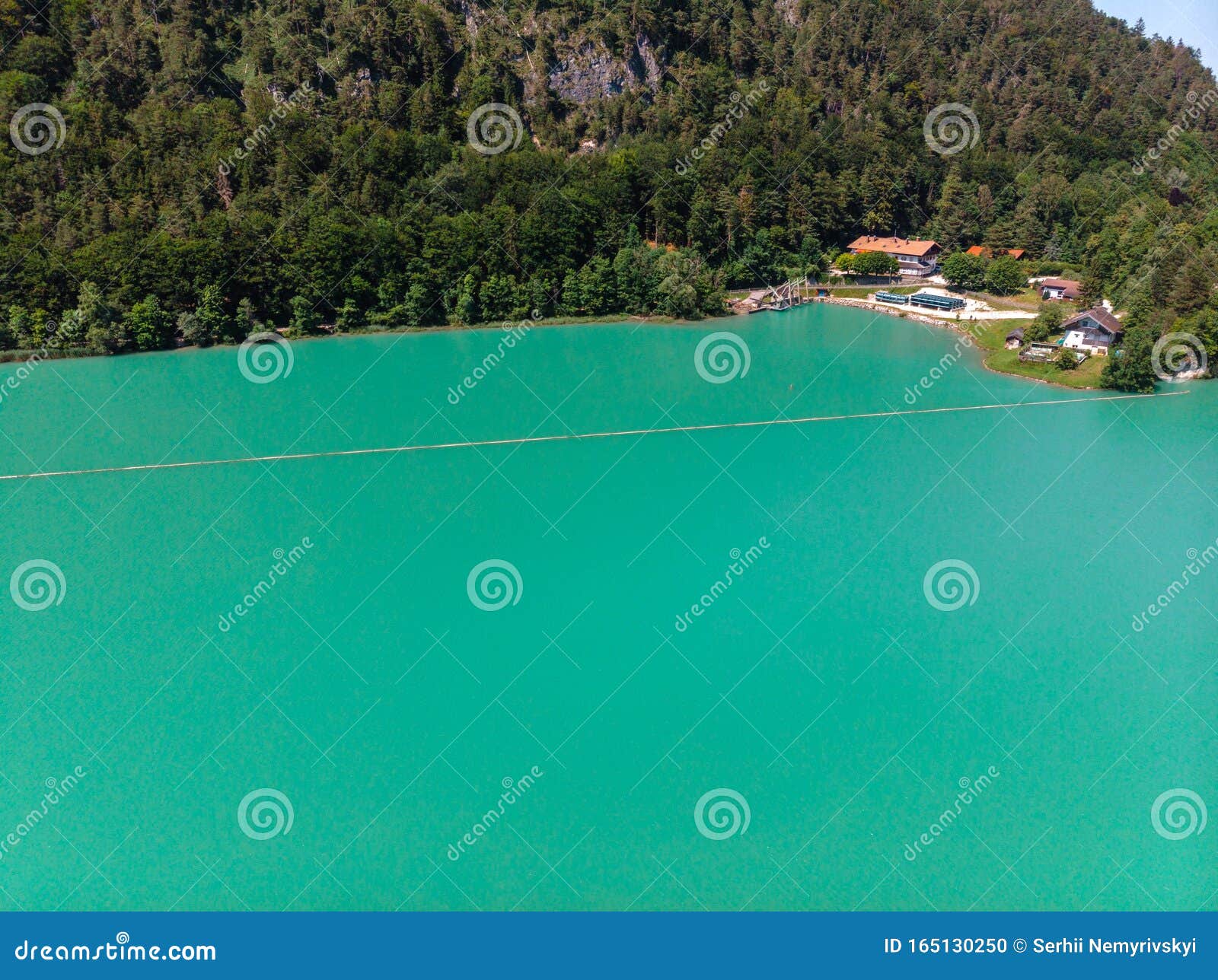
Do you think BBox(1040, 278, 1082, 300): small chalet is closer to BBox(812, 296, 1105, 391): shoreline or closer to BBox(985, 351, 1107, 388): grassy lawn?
BBox(812, 296, 1105, 391): shoreline

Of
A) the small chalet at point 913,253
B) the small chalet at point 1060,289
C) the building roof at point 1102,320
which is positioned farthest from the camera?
the small chalet at point 913,253

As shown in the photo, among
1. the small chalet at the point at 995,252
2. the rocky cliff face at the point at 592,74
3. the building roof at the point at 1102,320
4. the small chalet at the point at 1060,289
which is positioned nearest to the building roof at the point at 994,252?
the small chalet at the point at 995,252

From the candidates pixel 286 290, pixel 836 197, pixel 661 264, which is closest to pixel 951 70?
pixel 836 197

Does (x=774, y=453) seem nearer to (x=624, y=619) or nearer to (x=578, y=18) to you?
(x=624, y=619)

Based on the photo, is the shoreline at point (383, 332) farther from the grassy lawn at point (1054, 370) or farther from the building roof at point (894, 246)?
the building roof at point (894, 246)

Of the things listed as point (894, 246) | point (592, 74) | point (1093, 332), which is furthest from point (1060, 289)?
point (592, 74)

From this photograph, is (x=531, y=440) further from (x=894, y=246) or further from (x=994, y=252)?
(x=994, y=252)
